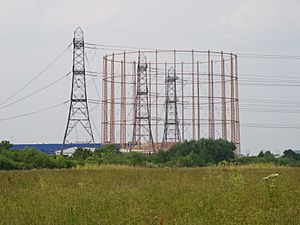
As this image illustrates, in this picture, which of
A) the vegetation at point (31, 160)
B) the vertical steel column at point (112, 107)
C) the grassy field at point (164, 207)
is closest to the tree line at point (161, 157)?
the vegetation at point (31, 160)

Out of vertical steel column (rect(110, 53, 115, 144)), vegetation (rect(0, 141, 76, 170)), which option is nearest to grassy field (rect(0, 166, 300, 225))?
vegetation (rect(0, 141, 76, 170))

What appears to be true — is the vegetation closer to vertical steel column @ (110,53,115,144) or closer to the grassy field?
vertical steel column @ (110,53,115,144)

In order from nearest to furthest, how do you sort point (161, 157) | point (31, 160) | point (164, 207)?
point (164, 207) → point (31, 160) → point (161, 157)

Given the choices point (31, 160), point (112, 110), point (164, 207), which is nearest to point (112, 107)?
point (112, 110)

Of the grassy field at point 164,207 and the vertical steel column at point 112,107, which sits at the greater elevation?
the vertical steel column at point 112,107

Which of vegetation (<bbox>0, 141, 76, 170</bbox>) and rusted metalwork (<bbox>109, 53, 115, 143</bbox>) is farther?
rusted metalwork (<bbox>109, 53, 115, 143</bbox>)

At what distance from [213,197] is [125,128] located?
53016 millimetres

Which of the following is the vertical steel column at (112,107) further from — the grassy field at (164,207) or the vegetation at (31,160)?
the grassy field at (164,207)

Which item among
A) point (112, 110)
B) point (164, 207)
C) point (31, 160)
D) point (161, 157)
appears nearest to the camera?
point (164, 207)

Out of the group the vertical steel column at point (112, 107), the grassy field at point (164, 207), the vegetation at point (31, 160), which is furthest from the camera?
the vertical steel column at point (112, 107)

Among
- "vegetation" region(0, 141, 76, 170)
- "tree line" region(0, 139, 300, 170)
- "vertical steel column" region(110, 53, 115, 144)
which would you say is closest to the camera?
"vegetation" region(0, 141, 76, 170)

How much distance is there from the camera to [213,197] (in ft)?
39.2

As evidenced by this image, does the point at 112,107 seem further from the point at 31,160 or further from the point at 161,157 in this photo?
the point at 31,160

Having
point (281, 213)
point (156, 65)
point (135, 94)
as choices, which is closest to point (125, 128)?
point (135, 94)
